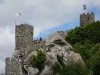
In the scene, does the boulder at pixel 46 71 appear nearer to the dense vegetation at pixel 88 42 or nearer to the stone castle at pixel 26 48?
the stone castle at pixel 26 48

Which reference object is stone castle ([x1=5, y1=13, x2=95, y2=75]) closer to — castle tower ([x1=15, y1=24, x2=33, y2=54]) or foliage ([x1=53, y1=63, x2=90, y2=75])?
castle tower ([x1=15, y1=24, x2=33, y2=54])

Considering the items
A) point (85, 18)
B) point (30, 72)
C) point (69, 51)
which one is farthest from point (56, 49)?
point (85, 18)

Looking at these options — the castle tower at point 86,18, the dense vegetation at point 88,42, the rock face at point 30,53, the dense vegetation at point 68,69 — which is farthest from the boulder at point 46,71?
the castle tower at point 86,18

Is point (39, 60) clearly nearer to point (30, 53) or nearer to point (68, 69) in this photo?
point (30, 53)

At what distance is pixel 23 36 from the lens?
66375mm

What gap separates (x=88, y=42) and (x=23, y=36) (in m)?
16.3

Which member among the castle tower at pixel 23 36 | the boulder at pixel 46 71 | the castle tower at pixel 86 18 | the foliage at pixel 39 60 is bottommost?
the boulder at pixel 46 71

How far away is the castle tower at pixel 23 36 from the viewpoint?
6569cm

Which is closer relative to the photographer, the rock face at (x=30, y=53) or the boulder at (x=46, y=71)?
the rock face at (x=30, y=53)

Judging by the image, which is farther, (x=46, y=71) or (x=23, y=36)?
(x=23, y=36)

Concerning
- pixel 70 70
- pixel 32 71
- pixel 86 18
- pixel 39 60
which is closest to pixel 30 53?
pixel 39 60

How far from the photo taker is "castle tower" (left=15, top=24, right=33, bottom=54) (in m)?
65.7

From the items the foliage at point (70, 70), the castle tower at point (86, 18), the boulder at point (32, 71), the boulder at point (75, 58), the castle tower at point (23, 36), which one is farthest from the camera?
the castle tower at point (86, 18)

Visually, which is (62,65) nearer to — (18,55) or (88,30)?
(18,55)
